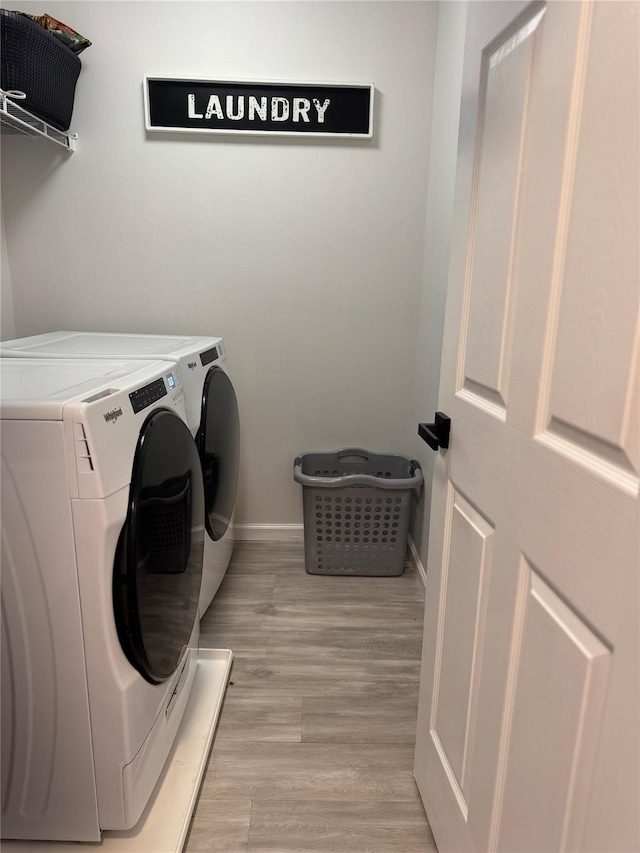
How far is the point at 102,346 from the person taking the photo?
1.85 metres

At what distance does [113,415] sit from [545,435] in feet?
2.38

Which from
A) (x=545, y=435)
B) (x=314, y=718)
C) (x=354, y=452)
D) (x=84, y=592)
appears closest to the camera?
(x=545, y=435)

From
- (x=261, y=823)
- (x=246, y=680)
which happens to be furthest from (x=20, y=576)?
(x=246, y=680)

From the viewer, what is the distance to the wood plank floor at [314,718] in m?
1.26

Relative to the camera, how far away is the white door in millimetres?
563

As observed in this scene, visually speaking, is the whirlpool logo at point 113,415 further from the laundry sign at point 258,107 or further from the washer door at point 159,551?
the laundry sign at point 258,107

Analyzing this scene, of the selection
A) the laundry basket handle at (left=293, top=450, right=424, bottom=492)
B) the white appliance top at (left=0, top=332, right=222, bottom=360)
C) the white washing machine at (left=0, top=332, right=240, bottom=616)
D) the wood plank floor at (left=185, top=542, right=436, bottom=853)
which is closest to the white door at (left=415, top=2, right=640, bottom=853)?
the wood plank floor at (left=185, top=542, right=436, bottom=853)

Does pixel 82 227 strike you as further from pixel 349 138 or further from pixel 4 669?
pixel 4 669

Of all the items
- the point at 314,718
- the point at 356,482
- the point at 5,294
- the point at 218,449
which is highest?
the point at 5,294

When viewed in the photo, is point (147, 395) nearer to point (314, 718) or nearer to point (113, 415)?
point (113, 415)

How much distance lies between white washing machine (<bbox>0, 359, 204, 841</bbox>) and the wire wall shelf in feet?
3.63

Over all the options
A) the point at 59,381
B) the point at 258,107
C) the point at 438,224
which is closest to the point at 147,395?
the point at 59,381

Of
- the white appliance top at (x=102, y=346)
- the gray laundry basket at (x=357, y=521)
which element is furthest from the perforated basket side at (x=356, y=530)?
the white appliance top at (x=102, y=346)

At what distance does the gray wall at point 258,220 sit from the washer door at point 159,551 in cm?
120
